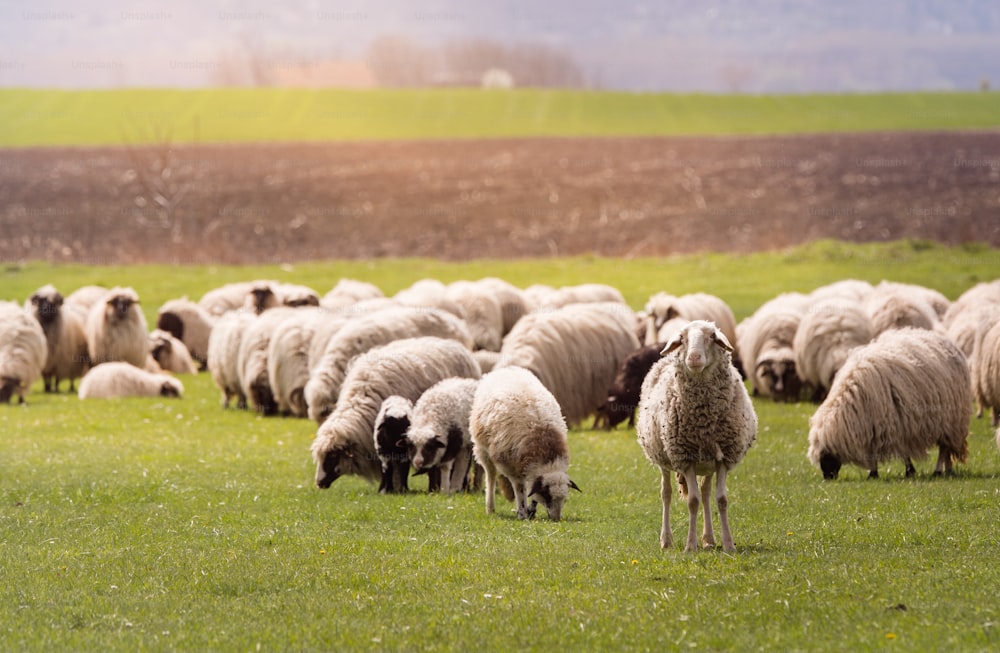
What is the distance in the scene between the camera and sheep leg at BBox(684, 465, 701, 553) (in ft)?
33.7

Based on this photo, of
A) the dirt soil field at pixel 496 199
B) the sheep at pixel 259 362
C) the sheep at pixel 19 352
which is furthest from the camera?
the dirt soil field at pixel 496 199

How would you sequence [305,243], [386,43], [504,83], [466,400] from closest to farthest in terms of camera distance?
1. [466,400]
2. [305,243]
3. [504,83]
4. [386,43]

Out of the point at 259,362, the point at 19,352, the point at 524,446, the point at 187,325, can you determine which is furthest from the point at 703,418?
the point at 187,325

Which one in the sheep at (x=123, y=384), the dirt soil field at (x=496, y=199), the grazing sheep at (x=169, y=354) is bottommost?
the sheep at (x=123, y=384)

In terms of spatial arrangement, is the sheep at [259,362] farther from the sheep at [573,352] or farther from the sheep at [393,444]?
the sheep at [393,444]

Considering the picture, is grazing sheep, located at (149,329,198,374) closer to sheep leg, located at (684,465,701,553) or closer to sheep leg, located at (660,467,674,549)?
sheep leg, located at (660,467,674,549)

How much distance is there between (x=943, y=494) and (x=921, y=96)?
91.7m

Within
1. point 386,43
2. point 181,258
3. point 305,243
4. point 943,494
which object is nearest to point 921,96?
point 305,243

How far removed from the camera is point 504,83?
132m

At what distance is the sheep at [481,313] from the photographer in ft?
79.3

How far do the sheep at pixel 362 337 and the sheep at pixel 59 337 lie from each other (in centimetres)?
922

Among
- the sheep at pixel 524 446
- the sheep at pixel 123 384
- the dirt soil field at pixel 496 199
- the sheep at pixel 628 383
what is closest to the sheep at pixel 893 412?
the sheep at pixel 524 446

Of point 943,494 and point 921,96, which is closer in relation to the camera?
point 943,494

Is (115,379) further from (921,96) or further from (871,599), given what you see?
(921,96)
